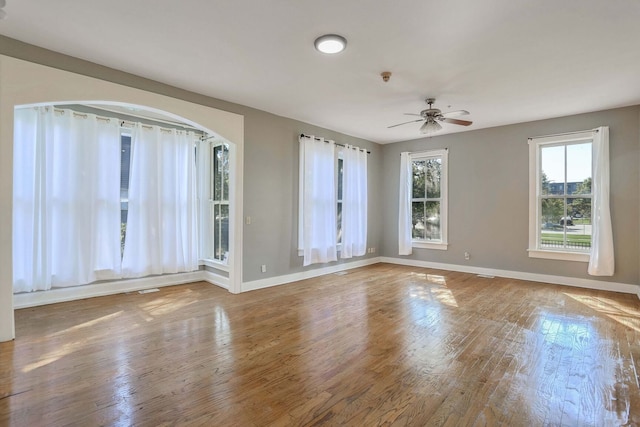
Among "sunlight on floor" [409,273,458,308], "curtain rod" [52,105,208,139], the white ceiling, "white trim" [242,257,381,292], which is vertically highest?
the white ceiling

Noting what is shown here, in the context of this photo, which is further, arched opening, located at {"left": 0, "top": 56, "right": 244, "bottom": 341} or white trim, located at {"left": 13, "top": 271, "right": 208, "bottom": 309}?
white trim, located at {"left": 13, "top": 271, "right": 208, "bottom": 309}

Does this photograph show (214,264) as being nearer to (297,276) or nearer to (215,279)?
(215,279)

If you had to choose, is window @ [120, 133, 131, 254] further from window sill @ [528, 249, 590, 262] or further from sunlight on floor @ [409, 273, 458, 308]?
window sill @ [528, 249, 590, 262]

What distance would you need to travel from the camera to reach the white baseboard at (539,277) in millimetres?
4781

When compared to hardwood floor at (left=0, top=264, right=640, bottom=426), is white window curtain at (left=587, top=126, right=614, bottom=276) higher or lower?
higher

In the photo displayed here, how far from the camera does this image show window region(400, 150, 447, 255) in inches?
259

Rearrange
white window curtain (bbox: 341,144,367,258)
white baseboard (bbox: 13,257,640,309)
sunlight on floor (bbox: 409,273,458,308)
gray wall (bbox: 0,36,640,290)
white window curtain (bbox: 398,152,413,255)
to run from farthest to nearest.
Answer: white window curtain (bbox: 398,152,413,255), white window curtain (bbox: 341,144,367,258), gray wall (bbox: 0,36,640,290), sunlight on floor (bbox: 409,273,458,308), white baseboard (bbox: 13,257,640,309)

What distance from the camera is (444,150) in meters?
6.51

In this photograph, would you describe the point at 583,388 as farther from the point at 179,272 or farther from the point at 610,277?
the point at 179,272

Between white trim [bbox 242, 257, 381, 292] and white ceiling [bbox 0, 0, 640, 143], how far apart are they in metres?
2.73

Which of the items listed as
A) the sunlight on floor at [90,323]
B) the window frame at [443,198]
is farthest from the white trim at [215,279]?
the window frame at [443,198]

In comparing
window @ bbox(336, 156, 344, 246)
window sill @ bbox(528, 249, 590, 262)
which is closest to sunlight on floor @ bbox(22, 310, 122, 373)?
window @ bbox(336, 156, 344, 246)

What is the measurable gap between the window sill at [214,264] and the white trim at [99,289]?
0.18m

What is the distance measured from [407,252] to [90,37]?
615cm
